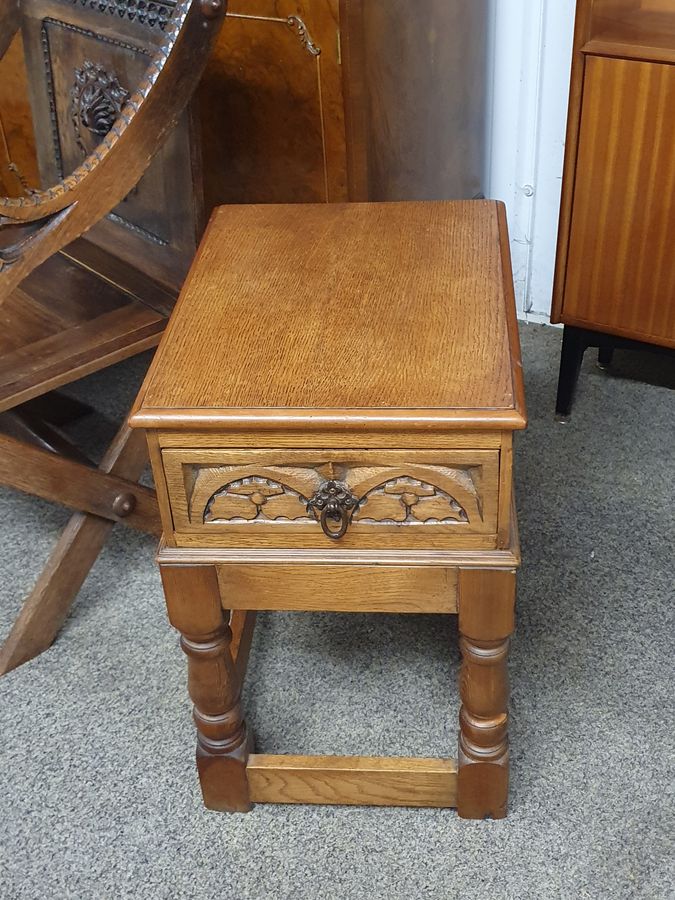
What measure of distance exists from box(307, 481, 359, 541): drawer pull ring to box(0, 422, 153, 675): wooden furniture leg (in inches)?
25.3

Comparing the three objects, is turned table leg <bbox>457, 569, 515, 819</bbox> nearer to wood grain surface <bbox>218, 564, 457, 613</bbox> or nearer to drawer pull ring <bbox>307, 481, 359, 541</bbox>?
wood grain surface <bbox>218, 564, 457, 613</bbox>

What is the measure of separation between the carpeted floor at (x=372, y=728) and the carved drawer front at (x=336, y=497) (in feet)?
1.57

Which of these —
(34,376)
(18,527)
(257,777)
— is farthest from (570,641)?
(18,527)

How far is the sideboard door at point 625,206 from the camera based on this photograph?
1803mm

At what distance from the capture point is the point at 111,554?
6.45 feet

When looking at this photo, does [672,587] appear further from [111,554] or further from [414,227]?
[111,554]

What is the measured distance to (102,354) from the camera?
5.37 ft

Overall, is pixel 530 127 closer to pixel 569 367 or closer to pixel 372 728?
pixel 569 367

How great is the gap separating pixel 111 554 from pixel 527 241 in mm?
1225

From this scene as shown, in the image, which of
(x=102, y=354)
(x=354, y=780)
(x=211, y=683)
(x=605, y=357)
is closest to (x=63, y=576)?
(x=102, y=354)

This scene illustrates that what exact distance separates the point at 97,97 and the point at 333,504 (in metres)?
0.92

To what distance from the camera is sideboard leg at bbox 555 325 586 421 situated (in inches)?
84.0

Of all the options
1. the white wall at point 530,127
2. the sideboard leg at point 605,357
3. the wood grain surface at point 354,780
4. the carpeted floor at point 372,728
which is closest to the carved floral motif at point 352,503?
the wood grain surface at point 354,780

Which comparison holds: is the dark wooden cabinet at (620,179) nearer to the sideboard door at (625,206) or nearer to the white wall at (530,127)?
the sideboard door at (625,206)
